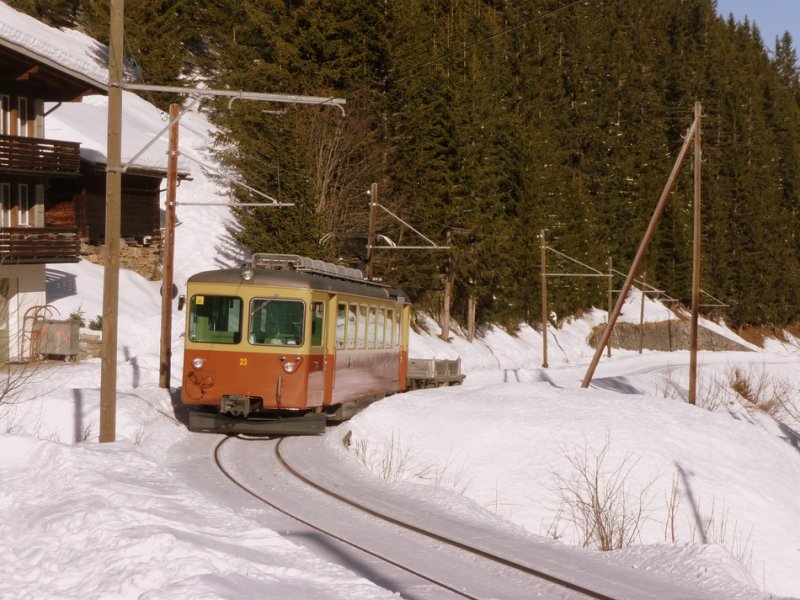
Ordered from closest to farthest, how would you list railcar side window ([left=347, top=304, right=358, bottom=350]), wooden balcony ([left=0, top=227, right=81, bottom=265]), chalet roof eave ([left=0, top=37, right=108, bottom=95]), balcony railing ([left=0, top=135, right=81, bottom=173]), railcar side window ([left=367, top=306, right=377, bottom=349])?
1. railcar side window ([left=347, top=304, right=358, bottom=350])
2. railcar side window ([left=367, top=306, right=377, bottom=349])
3. chalet roof eave ([left=0, top=37, right=108, bottom=95])
4. wooden balcony ([left=0, top=227, right=81, bottom=265])
5. balcony railing ([left=0, top=135, right=81, bottom=173])

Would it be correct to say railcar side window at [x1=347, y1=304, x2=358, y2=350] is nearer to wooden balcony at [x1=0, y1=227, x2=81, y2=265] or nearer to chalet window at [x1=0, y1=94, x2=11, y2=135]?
wooden balcony at [x1=0, y1=227, x2=81, y2=265]

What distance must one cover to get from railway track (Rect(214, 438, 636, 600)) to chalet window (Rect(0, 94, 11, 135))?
924 inches

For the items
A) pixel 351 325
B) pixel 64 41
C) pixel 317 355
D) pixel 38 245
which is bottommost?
pixel 317 355

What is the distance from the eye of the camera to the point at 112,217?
46.4 ft

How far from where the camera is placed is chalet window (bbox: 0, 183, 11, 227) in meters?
32.8

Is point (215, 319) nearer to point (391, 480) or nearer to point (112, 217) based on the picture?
point (391, 480)

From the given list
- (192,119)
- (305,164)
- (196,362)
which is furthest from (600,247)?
(196,362)

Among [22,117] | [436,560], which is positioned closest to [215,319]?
[436,560]

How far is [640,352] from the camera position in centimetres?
7056

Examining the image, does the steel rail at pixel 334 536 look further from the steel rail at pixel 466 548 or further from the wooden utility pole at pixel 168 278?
the wooden utility pole at pixel 168 278

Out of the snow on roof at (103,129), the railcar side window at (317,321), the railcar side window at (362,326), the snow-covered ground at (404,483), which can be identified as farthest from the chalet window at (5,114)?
the railcar side window at (317,321)

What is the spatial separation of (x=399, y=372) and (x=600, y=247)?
4960 centimetres

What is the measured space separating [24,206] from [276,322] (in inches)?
736

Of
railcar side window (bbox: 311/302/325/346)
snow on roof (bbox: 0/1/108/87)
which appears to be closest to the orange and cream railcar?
railcar side window (bbox: 311/302/325/346)
